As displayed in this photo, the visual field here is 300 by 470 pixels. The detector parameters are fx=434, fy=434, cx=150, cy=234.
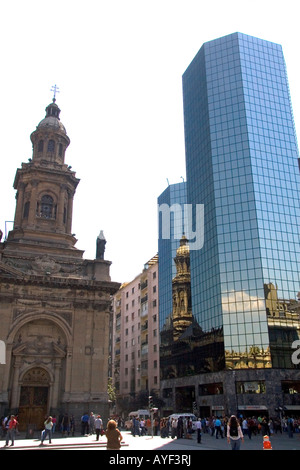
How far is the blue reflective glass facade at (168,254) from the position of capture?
246ft

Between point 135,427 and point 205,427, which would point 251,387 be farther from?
point 135,427

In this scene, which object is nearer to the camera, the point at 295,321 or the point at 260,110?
the point at 295,321

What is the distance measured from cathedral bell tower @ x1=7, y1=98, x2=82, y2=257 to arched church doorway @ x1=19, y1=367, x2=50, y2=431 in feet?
39.3

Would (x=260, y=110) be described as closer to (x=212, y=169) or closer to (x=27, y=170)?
(x=212, y=169)

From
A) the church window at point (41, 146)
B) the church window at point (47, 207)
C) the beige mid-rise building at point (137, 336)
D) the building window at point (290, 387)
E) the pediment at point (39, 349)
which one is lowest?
the building window at point (290, 387)

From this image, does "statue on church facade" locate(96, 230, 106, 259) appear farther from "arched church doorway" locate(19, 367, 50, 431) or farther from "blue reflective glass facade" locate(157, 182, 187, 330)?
"blue reflective glass facade" locate(157, 182, 187, 330)

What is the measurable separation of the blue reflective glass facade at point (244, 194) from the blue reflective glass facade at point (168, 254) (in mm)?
9214

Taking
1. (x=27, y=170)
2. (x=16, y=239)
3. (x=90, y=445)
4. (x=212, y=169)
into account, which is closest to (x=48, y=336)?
(x=16, y=239)

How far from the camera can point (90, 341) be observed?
130ft

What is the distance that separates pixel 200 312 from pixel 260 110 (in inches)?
1251

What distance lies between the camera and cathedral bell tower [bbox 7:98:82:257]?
145 feet

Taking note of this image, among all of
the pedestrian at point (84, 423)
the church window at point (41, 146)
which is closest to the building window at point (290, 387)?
the pedestrian at point (84, 423)

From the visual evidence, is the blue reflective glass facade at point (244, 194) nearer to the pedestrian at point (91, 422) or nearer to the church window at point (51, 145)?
the pedestrian at point (91, 422)

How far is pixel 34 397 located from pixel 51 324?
248 inches
